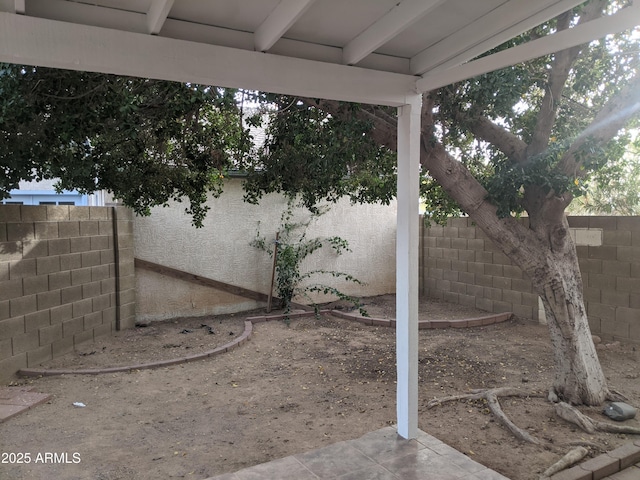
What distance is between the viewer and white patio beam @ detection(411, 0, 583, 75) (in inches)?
99.7

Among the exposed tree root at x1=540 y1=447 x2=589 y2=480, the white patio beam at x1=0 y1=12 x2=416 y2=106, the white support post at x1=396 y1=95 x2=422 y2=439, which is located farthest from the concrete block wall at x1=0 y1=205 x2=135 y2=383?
the exposed tree root at x1=540 y1=447 x2=589 y2=480

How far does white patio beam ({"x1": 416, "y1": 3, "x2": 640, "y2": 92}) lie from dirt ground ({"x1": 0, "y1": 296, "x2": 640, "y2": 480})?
8.81 feet

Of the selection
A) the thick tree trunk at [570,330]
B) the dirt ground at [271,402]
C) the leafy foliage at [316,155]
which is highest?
the leafy foliage at [316,155]

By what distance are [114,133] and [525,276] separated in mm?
6442

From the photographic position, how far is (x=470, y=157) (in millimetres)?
6289

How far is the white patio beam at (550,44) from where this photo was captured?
88.9 inches

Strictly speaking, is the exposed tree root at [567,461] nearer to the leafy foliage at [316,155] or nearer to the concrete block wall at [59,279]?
the leafy foliage at [316,155]

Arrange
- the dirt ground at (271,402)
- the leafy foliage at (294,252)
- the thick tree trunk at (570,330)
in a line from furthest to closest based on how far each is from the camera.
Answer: the leafy foliage at (294,252), the thick tree trunk at (570,330), the dirt ground at (271,402)

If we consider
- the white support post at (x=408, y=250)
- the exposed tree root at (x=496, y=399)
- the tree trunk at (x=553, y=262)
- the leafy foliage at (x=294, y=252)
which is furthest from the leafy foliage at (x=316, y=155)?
the exposed tree root at (x=496, y=399)

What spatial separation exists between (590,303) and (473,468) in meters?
4.60

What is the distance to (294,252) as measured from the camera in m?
9.07

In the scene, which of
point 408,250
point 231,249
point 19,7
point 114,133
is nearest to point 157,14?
point 19,7

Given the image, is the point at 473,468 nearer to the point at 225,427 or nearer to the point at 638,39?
the point at 225,427

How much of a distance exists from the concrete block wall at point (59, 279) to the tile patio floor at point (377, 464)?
11.8 feet
